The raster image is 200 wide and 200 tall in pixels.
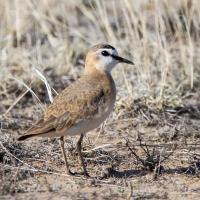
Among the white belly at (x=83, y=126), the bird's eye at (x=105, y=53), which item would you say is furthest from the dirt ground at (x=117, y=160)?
the bird's eye at (x=105, y=53)

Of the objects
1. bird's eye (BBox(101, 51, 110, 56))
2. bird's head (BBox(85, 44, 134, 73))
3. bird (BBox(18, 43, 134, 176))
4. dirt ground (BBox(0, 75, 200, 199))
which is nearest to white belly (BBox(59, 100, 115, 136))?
bird (BBox(18, 43, 134, 176))

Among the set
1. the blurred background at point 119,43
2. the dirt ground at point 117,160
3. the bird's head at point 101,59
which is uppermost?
the bird's head at point 101,59

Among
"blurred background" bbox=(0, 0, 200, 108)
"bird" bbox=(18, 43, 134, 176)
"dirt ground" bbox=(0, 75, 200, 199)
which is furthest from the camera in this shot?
"blurred background" bbox=(0, 0, 200, 108)

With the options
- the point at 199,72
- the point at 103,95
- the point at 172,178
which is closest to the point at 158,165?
the point at 172,178

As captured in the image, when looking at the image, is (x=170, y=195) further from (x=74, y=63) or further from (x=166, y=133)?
(x=74, y=63)

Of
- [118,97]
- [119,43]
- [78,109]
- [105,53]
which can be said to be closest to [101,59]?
[105,53]

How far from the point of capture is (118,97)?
7.90 m

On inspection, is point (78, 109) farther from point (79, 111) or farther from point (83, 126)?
point (83, 126)

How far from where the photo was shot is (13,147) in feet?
20.8

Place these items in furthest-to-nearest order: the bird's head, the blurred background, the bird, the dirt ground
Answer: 1. the blurred background
2. the bird's head
3. the bird
4. the dirt ground

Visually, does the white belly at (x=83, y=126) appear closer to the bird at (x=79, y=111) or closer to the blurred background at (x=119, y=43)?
the bird at (x=79, y=111)

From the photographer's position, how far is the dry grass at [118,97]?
19.1 ft

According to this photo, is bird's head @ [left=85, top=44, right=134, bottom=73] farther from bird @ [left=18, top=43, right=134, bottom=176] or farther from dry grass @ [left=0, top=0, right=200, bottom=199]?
dry grass @ [left=0, top=0, right=200, bottom=199]

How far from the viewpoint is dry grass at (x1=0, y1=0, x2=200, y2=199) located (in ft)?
19.1
